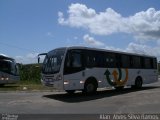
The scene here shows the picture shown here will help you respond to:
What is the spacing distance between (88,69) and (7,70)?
43.1 ft

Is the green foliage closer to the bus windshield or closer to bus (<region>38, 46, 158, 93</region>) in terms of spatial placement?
bus (<region>38, 46, 158, 93</region>)

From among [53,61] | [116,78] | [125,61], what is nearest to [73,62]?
[53,61]

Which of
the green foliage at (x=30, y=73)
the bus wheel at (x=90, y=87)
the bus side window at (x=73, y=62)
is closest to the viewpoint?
the bus side window at (x=73, y=62)

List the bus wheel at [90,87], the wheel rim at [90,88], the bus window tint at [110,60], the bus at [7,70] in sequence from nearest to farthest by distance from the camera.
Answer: the bus wheel at [90,87] < the wheel rim at [90,88] < the bus window tint at [110,60] < the bus at [7,70]

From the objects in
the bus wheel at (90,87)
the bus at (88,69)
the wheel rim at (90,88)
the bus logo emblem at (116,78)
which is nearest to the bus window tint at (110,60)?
the bus at (88,69)

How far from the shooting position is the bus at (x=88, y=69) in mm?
19594

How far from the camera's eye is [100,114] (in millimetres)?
13258

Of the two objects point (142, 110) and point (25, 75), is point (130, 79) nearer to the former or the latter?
point (142, 110)

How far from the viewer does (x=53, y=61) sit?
20234mm

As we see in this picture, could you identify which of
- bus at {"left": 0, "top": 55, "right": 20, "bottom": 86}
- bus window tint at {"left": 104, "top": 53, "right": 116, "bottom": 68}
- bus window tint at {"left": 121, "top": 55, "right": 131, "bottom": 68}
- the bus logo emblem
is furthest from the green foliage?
bus window tint at {"left": 104, "top": 53, "right": 116, "bottom": 68}

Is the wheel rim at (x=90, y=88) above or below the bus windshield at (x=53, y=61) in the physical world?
below

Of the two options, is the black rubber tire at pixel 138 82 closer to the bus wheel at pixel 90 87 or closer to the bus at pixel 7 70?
the bus wheel at pixel 90 87

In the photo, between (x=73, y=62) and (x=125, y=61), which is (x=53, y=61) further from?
(x=125, y=61)

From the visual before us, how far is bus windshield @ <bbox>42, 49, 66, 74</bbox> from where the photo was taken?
19689 mm
